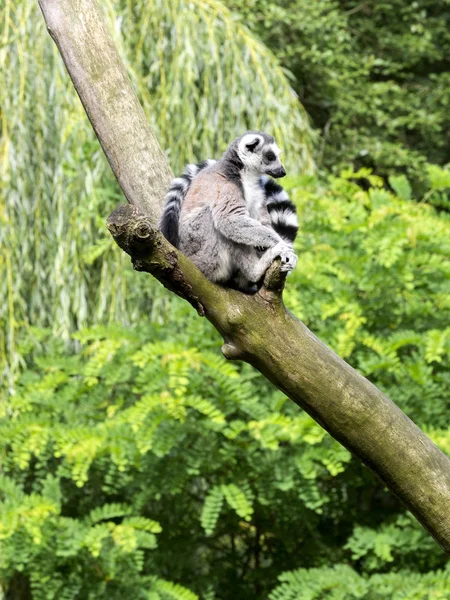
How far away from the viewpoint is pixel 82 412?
4.34 metres

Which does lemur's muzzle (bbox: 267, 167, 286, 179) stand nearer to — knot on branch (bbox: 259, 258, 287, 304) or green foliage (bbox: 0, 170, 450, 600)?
knot on branch (bbox: 259, 258, 287, 304)

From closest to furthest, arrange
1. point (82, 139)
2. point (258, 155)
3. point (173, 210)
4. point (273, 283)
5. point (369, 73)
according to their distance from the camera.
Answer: point (273, 283), point (173, 210), point (258, 155), point (82, 139), point (369, 73)

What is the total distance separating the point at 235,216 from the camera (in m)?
2.33

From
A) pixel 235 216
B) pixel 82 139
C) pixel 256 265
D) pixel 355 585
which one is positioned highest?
pixel 82 139

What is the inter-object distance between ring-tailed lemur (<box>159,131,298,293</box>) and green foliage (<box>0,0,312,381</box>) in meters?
2.14

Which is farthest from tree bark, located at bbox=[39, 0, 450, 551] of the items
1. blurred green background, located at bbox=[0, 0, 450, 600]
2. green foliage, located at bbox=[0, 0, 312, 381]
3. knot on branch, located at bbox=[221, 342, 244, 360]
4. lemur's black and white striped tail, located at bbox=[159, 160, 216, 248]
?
green foliage, located at bbox=[0, 0, 312, 381]

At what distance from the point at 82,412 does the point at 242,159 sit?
216cm

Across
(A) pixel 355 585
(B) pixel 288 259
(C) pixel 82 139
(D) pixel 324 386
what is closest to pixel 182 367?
(A) pixel 355 585

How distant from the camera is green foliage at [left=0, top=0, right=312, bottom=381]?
4.83 metres

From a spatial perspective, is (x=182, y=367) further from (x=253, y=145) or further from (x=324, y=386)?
(x=324, y=386)

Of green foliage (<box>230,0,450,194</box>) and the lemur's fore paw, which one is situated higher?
green foliage (<box>230,0,450,194</box>)

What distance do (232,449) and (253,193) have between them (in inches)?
66.5

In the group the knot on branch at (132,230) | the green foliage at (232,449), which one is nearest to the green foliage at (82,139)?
the green foliage at (232,449)

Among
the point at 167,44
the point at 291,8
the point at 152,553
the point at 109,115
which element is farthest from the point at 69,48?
the point at 291,8
